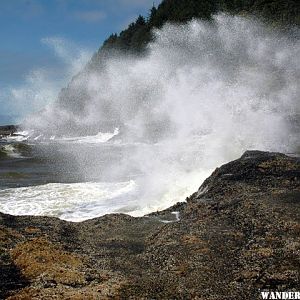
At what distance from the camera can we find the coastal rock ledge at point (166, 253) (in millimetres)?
5086

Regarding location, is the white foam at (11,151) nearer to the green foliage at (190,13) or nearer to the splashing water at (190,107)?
the splashing water at (190,107)

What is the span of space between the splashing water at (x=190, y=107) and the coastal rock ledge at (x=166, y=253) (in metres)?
4.32

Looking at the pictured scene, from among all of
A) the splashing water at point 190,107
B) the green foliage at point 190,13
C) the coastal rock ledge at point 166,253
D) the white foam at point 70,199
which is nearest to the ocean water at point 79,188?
the white foam at point 70,199

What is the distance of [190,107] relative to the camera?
106 ft

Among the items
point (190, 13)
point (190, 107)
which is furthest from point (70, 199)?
point (190, 13)

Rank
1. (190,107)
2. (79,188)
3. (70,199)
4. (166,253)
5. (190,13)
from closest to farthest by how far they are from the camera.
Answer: (166,253)
(70,199)
(79,188)
(190,107)
(190,13)

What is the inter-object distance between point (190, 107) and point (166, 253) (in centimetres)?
2652

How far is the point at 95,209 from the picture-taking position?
12781 millimetres

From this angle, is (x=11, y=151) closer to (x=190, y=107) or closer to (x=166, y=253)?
(x=190, y=107)

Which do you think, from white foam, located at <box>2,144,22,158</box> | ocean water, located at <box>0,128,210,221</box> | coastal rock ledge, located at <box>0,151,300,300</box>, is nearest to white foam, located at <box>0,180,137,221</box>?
ocean water, located at <box>0,128,210,221</box>

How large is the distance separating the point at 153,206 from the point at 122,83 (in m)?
43.6

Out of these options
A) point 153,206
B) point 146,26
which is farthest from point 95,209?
point 146,26

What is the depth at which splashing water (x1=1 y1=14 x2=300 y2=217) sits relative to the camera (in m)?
18.5

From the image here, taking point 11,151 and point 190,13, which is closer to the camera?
point 11,151
